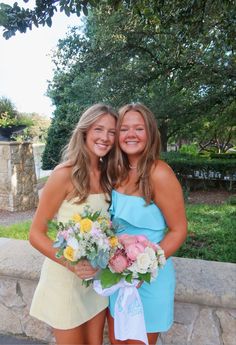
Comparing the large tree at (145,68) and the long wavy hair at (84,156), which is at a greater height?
the large tree at (145,68)

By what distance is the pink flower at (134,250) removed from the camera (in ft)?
4.65

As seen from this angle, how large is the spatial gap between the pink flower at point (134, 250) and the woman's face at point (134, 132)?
22.6 inches

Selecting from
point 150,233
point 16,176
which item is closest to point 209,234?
point 150,233

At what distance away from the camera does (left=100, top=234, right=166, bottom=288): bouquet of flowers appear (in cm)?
141

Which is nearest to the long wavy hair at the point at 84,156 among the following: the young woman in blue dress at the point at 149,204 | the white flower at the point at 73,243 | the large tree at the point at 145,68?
the young woman in blue dress at the point at 149,204

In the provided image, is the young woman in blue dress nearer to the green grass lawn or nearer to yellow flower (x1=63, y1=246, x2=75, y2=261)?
yellow flower (x1=63, y1=246, x2=75, y2=261)

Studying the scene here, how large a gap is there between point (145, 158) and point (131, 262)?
0.61 metres

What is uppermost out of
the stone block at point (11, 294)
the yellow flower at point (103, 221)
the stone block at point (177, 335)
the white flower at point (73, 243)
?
the yellow flower at point (103, 221)

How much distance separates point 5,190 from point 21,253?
7602 mm

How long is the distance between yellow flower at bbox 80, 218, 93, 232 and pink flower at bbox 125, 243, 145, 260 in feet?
0.66

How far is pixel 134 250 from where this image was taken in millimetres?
1426

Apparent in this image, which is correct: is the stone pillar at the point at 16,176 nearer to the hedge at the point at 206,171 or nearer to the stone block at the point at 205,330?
the hedge at the point at 206,171

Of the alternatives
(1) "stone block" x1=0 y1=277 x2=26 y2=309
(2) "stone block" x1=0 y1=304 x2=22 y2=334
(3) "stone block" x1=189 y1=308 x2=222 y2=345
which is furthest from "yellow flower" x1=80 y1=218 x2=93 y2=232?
(2) "stone block" x1=0 y1=304 x2=22 y2=334

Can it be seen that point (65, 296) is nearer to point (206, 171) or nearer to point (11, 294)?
point (11, 294)
